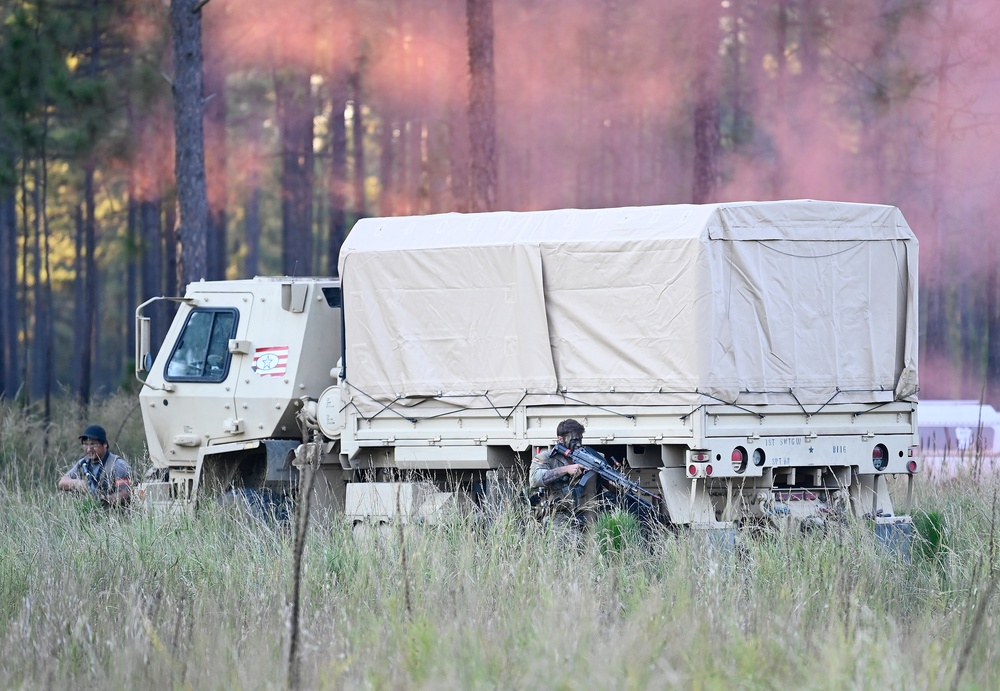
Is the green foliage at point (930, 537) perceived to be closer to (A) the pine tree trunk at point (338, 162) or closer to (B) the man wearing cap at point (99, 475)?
(B) the man wearing cap at point (99, 475)

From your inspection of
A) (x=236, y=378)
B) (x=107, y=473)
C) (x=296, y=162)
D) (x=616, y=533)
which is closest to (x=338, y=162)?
(x=296, y=162)

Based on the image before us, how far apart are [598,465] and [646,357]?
0.91 m

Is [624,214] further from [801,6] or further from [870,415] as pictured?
[801,6]

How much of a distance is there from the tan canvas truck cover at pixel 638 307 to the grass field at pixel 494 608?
44.4 inches

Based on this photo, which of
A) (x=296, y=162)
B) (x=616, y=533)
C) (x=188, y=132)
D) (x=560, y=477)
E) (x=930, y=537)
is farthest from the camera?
(x=296, y=162)

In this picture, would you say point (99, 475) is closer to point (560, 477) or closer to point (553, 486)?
point (553, 486)

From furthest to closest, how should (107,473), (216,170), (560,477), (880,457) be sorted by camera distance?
(216,170) < (107,473) < (880,457) < (560,477)

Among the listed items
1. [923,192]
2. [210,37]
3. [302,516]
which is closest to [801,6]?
[923,192]

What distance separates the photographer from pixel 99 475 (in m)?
12.4

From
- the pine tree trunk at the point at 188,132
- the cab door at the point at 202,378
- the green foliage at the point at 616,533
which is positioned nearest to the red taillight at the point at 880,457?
the green foliage at the point at 616,533

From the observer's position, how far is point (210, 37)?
31.3m

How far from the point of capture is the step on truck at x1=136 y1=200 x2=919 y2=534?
1015 centimetres

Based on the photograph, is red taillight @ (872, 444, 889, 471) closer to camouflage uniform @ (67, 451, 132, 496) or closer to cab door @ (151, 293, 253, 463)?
cab door @ (151, 293, 253, 463)

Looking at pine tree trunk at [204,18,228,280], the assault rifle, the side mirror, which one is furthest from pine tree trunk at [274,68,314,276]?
the assault rifle
